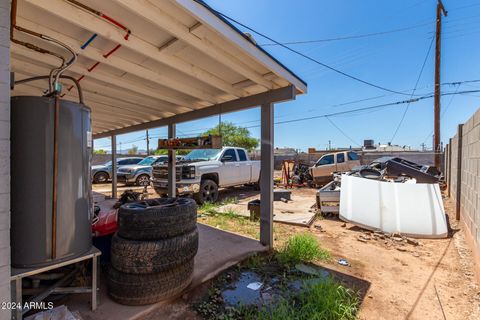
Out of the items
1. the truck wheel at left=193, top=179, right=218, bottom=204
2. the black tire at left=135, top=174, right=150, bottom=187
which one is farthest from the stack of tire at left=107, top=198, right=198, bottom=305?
the black tire at left=135, top=174, right=150, bottom=187

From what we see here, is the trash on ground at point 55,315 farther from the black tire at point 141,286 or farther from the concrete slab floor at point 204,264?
the black tire at point 141,286

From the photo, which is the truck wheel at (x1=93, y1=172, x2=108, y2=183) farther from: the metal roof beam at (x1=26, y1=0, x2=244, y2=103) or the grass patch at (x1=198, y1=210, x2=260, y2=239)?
the metal roof beam at (x1=26, y1=0, x2=244, y2=103)

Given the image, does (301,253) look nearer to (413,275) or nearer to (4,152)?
(413,275)

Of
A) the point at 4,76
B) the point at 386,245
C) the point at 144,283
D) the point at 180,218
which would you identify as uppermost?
the point at 4,76

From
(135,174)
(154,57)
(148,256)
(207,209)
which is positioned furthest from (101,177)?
(148,256)

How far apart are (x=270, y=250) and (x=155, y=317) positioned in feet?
6.44

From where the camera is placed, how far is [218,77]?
3486 mm

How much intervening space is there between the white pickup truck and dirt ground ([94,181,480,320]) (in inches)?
124

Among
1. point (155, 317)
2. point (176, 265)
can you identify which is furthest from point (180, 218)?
point (155, 317)

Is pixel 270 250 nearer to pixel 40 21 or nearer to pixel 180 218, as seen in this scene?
pixel 180 218

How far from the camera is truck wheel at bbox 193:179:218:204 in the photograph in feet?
23.4

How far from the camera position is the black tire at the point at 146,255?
2.21 meters

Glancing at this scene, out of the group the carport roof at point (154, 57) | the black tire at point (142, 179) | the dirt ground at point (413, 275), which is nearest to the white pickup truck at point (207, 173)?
the carport roof at point (154, 57)

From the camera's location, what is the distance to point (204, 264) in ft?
10.2
